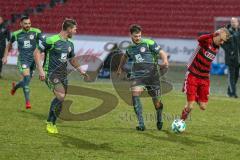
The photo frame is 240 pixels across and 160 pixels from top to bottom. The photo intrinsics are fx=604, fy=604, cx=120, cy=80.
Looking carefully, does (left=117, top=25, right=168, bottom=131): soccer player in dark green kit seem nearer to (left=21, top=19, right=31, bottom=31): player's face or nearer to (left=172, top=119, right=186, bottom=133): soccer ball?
(left=172, top=119, right=186, bottom=133): soccer ball

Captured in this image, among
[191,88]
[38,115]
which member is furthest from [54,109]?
[191,88]

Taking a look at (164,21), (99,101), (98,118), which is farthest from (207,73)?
(164,21)

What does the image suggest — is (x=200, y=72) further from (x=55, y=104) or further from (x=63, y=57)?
(x=55, y=104)

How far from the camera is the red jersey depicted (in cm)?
1167

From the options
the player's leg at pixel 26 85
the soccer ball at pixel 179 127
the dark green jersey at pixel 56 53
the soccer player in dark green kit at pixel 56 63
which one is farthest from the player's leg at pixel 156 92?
the player's leg at pixel 26 85

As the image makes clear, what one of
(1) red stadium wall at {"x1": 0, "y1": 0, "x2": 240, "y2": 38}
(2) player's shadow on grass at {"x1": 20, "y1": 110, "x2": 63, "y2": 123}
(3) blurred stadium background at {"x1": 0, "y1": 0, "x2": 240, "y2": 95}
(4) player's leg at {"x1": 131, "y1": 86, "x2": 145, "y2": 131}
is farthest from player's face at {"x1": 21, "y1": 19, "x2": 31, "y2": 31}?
(1) red stadium wall at {"x1": 0, "y1": 0, "x2": 240, "y2": 38}

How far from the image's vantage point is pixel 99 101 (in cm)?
1686

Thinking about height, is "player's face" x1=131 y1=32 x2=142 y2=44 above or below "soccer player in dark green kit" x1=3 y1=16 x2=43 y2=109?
above

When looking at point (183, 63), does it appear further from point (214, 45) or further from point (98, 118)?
point (214, 45)

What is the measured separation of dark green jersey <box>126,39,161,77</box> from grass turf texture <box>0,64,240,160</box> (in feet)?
3.98

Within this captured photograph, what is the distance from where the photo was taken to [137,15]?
30.2 m

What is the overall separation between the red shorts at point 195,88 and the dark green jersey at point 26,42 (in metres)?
5.00

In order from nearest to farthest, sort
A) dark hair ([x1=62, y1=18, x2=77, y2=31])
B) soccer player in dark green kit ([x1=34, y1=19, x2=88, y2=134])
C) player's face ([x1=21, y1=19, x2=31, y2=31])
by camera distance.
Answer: dark hair ([x1=62, y1=18, x2=77, y2=31]) → soccer player in dark green kit ([x1=34, y1=19, x2=88, y2=134]) → player's face ([x1=21, y1=19, x2=31, y2=31])

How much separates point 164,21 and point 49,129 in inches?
733
